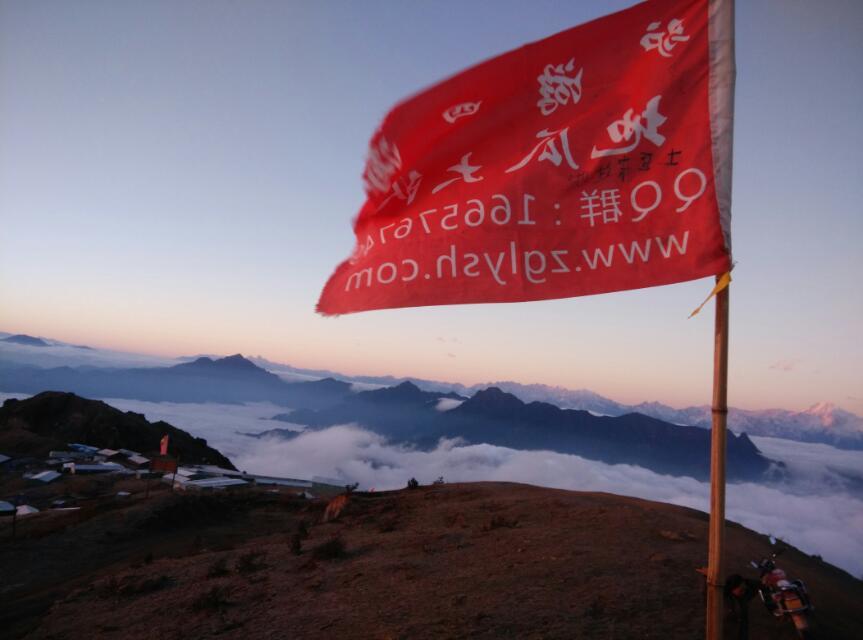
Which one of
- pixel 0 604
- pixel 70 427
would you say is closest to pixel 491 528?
pixel 0 604

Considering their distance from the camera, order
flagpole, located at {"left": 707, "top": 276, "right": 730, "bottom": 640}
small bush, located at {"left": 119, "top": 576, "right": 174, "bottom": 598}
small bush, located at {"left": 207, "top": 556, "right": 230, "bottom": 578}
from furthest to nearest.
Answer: small bush, located at {"left": 207, "top": 556, "right": 230, "bottom": 578} < small bush, located at {"left": 119, "top": 576, "right": 174, "bottom": 598} < flagpole, located at {"left": 707, "top": 276, "right": 730, "bottom": 640}

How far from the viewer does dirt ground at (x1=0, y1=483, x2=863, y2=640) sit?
8.23m

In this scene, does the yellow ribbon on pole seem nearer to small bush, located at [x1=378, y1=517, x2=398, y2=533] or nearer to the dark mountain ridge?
small bush, located at [x1=378, y1=517, x2=398, y2=533]

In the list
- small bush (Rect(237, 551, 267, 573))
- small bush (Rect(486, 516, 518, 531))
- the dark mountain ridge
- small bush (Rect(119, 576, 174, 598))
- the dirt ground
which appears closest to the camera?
the dirt ground

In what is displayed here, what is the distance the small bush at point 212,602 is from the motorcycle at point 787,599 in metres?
9.47

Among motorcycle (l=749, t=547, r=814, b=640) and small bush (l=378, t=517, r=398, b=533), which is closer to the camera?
motorcycle (l=749, t=547, r=814, b=640)

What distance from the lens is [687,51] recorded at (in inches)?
179

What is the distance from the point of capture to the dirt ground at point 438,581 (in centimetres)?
823

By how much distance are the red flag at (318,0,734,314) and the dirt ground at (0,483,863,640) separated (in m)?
5.78

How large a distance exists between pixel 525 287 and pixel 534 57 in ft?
8.09

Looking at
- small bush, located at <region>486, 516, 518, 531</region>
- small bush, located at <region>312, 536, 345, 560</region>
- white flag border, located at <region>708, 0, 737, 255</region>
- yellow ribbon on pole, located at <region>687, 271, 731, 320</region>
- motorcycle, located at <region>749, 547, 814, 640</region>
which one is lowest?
small bush, located at <region>312, 536, 345, 560</region>

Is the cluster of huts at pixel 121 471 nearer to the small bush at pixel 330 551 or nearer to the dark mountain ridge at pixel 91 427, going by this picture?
the dark mountain ridge at pixel 91 427

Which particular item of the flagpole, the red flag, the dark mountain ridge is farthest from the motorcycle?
the dark mountain ridge

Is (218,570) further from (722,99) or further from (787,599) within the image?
(722,99)
